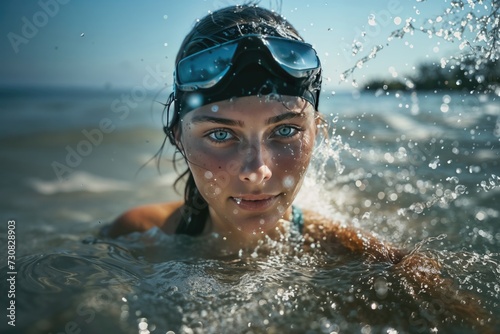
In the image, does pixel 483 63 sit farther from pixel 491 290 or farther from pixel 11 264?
pixel 11 264

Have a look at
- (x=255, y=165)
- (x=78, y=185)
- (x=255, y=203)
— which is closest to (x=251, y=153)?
(x=255, y=165)

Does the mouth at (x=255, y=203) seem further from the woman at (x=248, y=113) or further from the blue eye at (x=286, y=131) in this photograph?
the blue eye at (x=286, y=131)

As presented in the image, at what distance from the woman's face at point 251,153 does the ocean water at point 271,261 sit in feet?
1.42

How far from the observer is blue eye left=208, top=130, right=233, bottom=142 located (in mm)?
2842

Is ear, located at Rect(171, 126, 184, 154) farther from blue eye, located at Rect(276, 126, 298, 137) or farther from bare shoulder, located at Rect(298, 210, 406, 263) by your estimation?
bare shoulder, located at Rect(298, 210, 406, 263)

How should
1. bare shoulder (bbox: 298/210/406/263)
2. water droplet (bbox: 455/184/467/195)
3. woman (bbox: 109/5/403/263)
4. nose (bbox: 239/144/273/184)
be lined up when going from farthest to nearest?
water droplet (bbox: 455/184/467/195), bare shoulder (bbox: 298/210/406/263), woman (bbox: 109/5/403/263), nose (bbox: 239/144/273/184)

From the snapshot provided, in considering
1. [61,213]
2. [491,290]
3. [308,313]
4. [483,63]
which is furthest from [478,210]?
[61,213]

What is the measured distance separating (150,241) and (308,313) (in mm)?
1844

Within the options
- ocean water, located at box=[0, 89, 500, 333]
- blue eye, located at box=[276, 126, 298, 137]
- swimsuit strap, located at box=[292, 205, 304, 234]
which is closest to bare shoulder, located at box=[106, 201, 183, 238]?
ocean water, located at box=[0, 89, 500, 333]

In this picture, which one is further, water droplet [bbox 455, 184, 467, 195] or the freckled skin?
water droplet [bbox 455, 184, 467, 195]

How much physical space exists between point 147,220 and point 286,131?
1.96 meters

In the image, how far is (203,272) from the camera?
297cm

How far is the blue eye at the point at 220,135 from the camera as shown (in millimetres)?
2842

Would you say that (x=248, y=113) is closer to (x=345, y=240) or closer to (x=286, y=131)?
(x=286, y=131)
